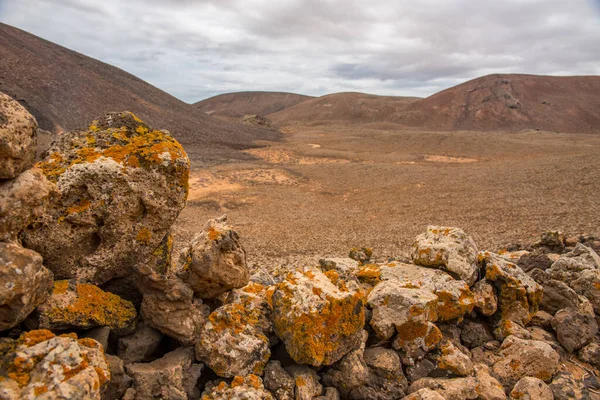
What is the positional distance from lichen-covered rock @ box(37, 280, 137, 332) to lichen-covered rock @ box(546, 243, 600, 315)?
871 centimetres

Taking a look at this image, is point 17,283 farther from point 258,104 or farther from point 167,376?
point 258,104

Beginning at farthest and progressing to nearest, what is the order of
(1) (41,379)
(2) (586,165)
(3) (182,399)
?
(2) (586,165) → (3) (182,399) → (1) (41,379)

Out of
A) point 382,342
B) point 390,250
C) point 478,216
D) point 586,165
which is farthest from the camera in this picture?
point 586,165

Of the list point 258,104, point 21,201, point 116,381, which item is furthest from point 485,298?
point 258,104

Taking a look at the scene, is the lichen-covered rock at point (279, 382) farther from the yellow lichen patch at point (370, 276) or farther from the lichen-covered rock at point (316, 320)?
the yellow lichen patch at point (370, 276)

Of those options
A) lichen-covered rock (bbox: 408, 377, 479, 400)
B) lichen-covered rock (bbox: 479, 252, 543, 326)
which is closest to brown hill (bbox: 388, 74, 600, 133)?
lichen-covered rock (bbox: 479, 252, 543, 326)

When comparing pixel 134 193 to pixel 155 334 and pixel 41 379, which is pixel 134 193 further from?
pixel 41 379

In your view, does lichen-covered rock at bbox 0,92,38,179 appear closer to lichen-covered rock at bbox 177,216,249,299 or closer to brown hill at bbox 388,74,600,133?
lichen-covered rock at bbox 177,216,249,299

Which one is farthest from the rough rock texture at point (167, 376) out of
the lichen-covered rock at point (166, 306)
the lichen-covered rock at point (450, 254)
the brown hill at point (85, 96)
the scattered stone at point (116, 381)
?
the brown hill at point (85, 96)

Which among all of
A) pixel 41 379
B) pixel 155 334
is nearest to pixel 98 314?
pixel 155 334

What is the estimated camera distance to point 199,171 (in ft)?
113

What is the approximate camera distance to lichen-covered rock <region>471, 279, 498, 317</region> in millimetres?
6801

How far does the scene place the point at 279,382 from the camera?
4945 mm

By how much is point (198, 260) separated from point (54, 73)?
57566 mm
